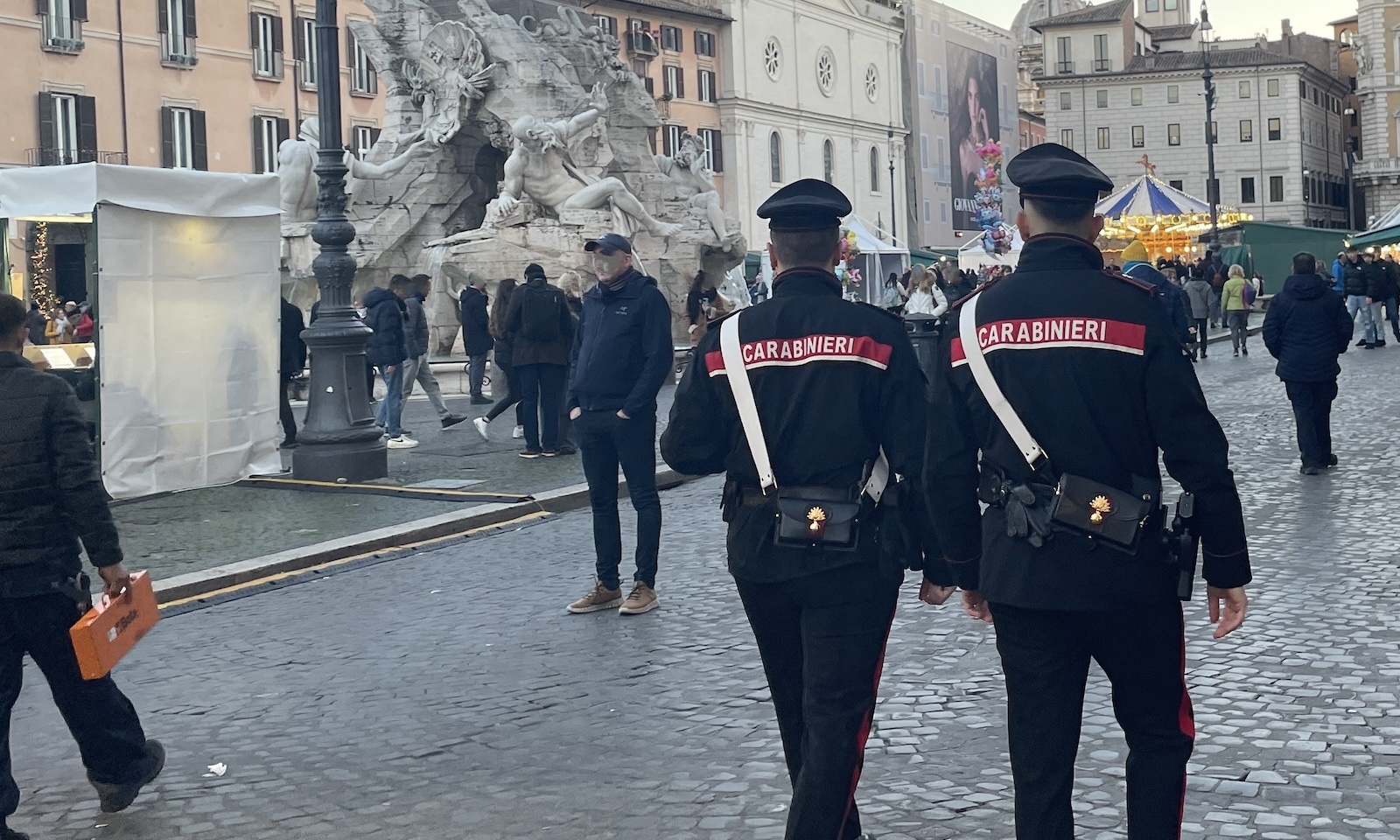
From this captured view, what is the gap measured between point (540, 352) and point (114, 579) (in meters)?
9.75

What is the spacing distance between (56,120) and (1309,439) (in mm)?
37574

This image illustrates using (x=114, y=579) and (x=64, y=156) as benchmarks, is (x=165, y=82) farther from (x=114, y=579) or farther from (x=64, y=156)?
(x=114, y=579)

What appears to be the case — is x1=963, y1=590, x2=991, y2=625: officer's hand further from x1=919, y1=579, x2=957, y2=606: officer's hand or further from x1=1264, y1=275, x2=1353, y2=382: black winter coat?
x1=1264, y1=275, x2=1353, y2=382: black winter coat

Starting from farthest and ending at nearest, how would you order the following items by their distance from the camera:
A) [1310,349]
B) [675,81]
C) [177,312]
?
[675,81], [177,312], [1310,349]

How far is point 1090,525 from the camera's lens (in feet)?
11.6

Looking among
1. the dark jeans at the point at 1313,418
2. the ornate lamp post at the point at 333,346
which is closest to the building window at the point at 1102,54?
the dark jeans at the point at 1313,418

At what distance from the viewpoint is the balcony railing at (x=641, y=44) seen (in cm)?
6303

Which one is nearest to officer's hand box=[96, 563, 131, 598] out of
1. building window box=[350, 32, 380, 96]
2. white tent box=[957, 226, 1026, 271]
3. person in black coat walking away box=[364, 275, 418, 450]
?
person in black coat walking away box=[364, 275, 418, 450]

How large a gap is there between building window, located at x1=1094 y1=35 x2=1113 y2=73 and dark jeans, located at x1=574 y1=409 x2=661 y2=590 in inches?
3807

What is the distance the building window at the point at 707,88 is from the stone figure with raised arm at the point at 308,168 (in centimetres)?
3989

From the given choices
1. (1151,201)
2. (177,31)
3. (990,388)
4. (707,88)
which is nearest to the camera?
(990,388)

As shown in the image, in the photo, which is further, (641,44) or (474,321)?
(641,44)

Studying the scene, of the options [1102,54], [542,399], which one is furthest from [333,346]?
[1102,54]

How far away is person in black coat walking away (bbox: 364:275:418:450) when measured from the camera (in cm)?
1645
